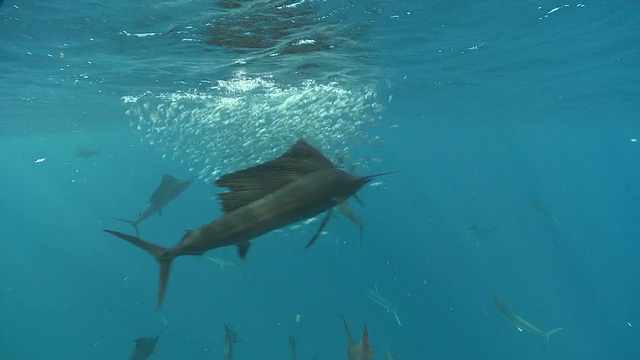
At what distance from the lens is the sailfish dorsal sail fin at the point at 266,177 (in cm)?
280

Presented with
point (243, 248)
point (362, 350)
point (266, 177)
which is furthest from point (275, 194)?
point (362, 350)

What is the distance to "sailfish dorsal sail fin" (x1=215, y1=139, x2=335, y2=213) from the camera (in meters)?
2.80

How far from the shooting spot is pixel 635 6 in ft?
42.0

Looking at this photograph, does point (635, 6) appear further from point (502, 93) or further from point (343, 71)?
point (502, 93)

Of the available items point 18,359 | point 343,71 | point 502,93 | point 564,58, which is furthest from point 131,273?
point 564,58

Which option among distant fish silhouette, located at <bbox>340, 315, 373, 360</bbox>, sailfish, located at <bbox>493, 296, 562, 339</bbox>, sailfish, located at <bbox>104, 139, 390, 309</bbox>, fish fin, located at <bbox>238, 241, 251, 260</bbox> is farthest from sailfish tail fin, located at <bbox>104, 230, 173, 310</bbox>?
sailfish, located at <bbox>493, 296, 562, 339</bbox>

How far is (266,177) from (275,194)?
127 mm

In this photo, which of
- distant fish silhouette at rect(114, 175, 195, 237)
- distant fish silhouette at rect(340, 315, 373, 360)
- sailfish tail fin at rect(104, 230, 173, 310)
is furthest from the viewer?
distant fish silhouette at rect(114, 175, 195, 237)

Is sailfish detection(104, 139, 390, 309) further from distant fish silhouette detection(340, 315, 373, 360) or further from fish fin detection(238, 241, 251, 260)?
distant fish silhouette detection(340, 315, 373, 360)

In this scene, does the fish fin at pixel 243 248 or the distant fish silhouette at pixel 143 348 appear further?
the distant fish silhouette at pixel 143 348

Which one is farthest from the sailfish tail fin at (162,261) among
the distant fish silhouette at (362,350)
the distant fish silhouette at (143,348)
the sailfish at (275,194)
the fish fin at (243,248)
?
the distant fish silhouette at (143,348)

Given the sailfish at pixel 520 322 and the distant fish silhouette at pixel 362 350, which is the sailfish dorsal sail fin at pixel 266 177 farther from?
the sailfish at pixel 520 322

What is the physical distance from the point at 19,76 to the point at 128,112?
14.4m

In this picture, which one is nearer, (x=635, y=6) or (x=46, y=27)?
(x=46, y=27)
